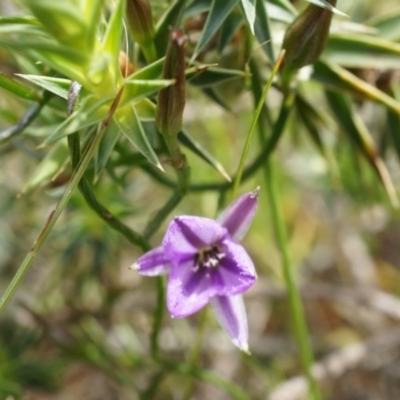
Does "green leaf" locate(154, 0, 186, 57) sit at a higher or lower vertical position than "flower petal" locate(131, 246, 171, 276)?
higher

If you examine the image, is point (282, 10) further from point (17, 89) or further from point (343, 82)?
point (17, 89)

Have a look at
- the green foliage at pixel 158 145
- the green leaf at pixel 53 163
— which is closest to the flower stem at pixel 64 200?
the green foliage at pixel 158 145

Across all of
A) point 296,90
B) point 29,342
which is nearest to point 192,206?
point 29,342

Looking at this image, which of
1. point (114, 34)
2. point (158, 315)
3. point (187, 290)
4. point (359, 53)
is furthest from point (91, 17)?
point (359, 53)

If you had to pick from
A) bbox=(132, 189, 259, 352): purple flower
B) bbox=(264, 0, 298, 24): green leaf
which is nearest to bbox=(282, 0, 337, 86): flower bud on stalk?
bbox=(264, 0, 298, 24): green leaf

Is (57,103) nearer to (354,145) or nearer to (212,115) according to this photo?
(354,145)

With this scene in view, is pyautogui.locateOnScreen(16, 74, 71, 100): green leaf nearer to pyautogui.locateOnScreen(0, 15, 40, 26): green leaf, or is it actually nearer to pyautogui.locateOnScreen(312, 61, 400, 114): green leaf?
pyautogui.locateOnScreen(0, 15, 40, 26): green leaf

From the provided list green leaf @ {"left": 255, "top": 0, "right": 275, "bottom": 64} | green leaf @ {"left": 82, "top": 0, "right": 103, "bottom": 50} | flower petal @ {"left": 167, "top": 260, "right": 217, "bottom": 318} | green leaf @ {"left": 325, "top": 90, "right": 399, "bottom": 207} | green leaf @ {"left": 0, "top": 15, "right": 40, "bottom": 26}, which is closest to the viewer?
green leaf @ {"left": 82, "top": 0, "right": 103, "bottom": 50}
